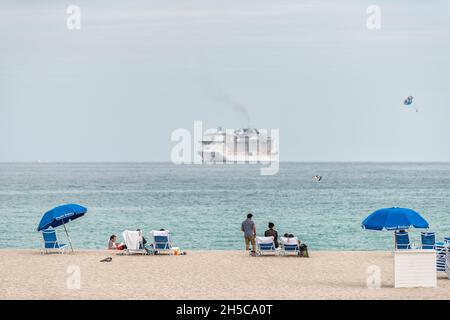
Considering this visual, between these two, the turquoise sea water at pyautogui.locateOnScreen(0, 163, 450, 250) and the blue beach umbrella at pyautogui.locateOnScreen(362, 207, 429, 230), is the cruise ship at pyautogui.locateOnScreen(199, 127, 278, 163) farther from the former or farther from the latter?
the blue beach umbrella at pyautogui.locateOnScreen(362, 207, 429, 230)

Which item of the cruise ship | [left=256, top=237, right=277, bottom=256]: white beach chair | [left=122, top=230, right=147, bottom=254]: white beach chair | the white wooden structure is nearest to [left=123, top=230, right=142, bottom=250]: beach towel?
[left=122, top=230, right=147, bottom=254]: white beach chair

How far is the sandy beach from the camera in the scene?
14.6 meters

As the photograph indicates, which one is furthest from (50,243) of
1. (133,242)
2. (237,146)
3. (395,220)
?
(237,146)

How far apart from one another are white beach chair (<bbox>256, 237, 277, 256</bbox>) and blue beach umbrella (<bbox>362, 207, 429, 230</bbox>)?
3633 mm

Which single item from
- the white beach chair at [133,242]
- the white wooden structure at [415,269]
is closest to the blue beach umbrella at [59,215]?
the white beach chair at [133,242]

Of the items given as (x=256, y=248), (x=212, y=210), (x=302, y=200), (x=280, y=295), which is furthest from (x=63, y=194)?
(x=280, y=295)

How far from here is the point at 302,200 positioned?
76.8 m

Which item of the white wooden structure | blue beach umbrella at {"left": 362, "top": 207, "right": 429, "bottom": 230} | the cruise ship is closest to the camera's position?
the white wooden structure

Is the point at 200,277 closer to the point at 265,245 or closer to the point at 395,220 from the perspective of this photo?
the point at 395,220

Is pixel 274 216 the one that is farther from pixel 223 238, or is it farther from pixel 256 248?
pixel 256 248

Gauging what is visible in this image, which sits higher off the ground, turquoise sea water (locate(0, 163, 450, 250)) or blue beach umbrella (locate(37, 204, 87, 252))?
blue beach umbrella (locate(37, 204, 87, 252))

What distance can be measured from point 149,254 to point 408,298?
8560mm

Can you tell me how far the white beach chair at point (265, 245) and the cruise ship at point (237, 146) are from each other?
170 metres
